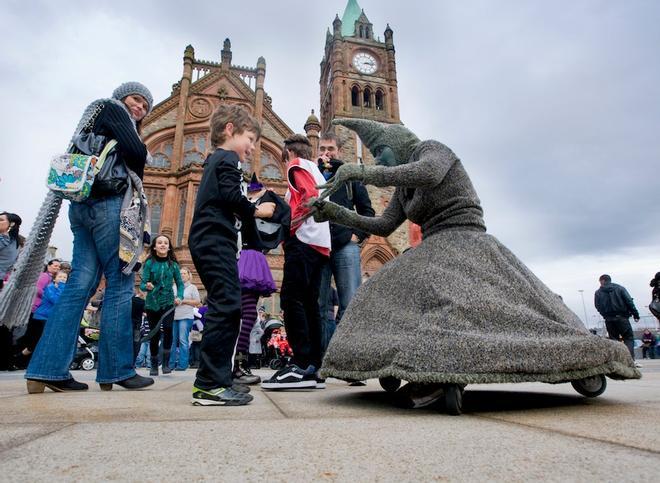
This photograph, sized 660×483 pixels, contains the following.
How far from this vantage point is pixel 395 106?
25.7 meters

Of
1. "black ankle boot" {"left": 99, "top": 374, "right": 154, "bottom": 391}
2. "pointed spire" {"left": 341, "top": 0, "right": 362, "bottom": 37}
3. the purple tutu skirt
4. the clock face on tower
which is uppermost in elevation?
"pointed spire" {"left": 341, "top": 0, "right": 362, "bottom": 37}

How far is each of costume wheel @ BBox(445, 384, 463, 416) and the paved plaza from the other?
0.12ft

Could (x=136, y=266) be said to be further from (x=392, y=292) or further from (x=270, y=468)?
(x=270, y=468)

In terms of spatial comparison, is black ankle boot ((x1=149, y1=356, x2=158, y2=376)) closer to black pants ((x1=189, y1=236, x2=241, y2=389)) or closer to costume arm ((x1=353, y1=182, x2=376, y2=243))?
costume arm ((x1=353, y1=182, x2=376, y2=243))

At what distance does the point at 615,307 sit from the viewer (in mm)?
7641

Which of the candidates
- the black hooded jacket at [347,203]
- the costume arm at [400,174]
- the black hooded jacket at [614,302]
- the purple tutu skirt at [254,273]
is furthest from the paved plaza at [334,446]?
the black hooded jacket at [614,302]

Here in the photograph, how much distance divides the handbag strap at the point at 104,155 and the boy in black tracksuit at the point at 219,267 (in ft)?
2.69

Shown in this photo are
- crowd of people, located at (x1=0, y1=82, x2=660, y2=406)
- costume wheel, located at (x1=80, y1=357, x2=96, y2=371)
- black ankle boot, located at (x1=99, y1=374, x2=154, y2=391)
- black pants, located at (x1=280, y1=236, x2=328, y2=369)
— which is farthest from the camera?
costume wheel, located at (x1=80, y1=357, x2=96, y2=371)

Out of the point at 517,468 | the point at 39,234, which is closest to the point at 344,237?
the point at 39,234

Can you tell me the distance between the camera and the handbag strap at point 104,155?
251 centimetres

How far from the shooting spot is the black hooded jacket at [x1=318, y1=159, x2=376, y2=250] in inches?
133

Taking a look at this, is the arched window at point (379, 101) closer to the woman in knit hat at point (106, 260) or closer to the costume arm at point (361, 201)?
the costume arm at point (361, 201)

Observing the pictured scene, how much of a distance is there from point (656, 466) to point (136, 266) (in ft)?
9.30

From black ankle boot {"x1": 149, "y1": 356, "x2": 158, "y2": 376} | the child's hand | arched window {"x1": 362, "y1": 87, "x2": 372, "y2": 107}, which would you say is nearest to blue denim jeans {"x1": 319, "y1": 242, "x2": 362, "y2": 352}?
the child's hand
